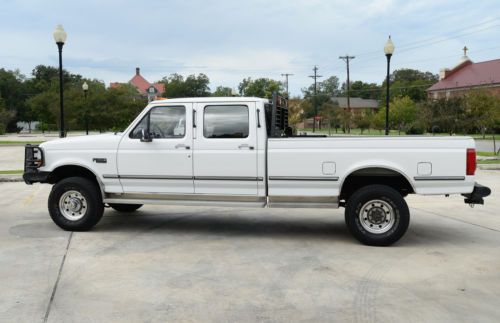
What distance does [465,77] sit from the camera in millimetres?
80250

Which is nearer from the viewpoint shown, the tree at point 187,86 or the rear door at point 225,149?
the rear door at point 225,149

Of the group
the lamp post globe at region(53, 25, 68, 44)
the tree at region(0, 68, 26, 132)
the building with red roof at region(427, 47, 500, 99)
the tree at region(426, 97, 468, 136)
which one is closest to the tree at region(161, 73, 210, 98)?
the tree at region(0, 68, 26, 132)

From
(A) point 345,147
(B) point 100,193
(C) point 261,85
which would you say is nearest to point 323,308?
(A) point 345,147

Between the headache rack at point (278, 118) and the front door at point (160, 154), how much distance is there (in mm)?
1275

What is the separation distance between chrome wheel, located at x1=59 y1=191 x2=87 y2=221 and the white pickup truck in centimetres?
2

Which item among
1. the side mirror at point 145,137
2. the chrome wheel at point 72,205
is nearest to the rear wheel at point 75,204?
the chrome wheel at point 72,205

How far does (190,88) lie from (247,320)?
10754 centimetres

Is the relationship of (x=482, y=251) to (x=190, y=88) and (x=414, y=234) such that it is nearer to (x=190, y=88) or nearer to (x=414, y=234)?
(x=414, y=234)

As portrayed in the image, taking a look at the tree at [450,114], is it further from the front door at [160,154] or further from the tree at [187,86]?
the tree at [187,86]

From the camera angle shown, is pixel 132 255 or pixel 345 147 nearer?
pixel 132 255

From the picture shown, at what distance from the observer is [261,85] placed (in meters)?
96.8

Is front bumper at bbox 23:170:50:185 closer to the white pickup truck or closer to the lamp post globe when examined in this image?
the white pickup truck

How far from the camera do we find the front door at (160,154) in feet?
24.6

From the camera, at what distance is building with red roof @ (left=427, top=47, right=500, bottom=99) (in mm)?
73200
